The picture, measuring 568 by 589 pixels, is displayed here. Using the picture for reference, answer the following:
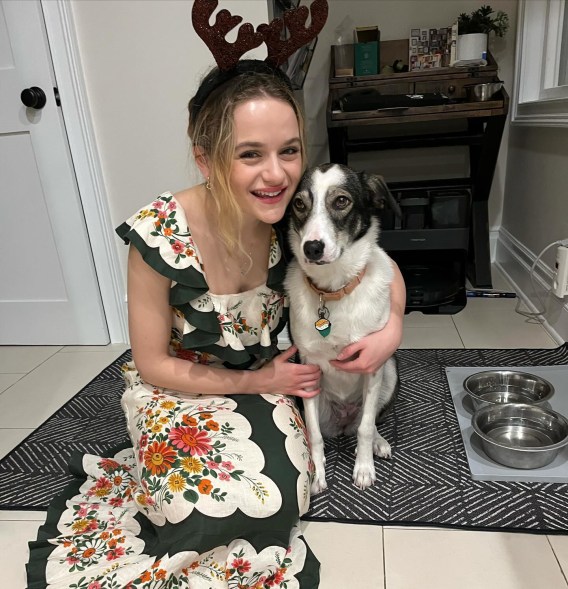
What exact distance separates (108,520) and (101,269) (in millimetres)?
1326

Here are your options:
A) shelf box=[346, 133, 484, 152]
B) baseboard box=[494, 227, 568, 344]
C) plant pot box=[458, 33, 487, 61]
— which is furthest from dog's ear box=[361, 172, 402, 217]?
plant pot box=[458, 33, 487, 61]

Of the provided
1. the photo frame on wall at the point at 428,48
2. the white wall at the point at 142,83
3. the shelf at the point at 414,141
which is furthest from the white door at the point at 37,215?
the photo frame on wall at the point at 428,48

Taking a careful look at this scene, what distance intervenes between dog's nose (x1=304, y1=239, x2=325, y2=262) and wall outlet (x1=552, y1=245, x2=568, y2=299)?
4.44ft

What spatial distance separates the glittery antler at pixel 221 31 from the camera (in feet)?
3.24

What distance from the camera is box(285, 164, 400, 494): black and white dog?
3.72 feet

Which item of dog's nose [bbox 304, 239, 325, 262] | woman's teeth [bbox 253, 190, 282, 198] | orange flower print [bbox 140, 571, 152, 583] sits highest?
woman's teeth [bbox 253, 190, 282, 198]

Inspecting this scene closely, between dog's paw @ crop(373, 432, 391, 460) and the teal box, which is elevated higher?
the teal box

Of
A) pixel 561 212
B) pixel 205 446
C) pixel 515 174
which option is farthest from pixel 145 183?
pixel 515 174

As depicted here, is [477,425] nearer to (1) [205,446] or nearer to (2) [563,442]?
(2) [563,442]

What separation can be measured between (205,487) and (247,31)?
37.5 inches

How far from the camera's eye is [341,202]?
115cm

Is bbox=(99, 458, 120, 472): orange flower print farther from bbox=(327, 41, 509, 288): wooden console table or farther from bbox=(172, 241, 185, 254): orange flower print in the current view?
bbox=(327, 41, 509, 288): wooden console table

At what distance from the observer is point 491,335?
2217 mm

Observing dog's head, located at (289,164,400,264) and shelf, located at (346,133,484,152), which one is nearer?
dog's head, located at (289,164,400,264)
